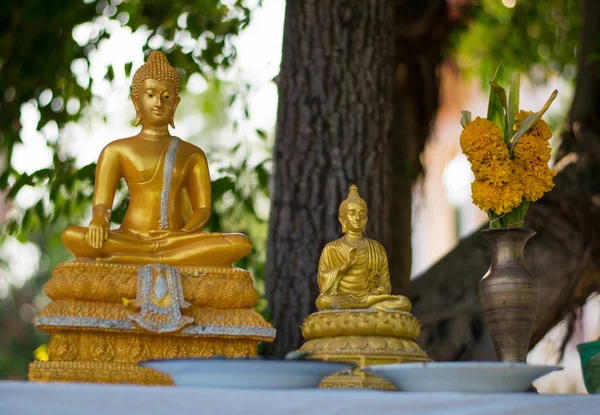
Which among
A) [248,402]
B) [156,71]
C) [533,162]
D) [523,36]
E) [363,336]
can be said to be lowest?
[248,402]

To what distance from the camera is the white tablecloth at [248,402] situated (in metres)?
1.48

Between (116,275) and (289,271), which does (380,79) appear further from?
(116,275)

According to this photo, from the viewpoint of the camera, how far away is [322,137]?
14.3 ft

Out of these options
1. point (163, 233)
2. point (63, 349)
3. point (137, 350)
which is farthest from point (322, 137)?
point (63, 349)

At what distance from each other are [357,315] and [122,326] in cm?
72

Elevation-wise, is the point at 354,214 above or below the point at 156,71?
below

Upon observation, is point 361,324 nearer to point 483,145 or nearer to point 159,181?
point 483,145

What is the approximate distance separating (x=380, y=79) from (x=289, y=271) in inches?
42.1

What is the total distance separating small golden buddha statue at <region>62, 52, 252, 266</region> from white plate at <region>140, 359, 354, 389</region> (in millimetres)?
1497

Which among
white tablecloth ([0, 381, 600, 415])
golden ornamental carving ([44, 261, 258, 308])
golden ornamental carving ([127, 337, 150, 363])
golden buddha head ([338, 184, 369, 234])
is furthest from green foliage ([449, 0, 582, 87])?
white tablecloth ([0, 381, 600, 415])

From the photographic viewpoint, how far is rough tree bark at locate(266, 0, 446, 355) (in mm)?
4234

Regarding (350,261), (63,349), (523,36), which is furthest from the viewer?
(523,36)

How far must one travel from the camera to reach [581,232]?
478cm

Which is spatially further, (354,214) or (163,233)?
(163,233)
